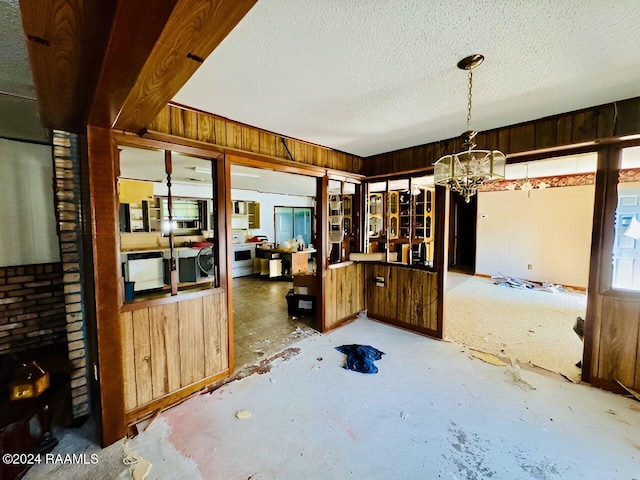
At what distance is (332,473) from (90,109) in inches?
98.5

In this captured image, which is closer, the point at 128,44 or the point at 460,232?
the point at 128,44

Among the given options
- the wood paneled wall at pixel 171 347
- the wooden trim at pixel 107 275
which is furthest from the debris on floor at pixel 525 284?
the wooden trim at pixel 107 275

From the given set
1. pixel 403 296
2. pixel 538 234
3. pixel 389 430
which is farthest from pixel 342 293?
pixel 538 234

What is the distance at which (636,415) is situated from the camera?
1.99m

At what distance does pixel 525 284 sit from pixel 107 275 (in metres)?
7.34

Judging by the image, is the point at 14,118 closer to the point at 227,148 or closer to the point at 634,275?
the point at 227,148

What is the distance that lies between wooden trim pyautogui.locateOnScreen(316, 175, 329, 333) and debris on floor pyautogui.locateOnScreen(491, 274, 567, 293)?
15.4ft

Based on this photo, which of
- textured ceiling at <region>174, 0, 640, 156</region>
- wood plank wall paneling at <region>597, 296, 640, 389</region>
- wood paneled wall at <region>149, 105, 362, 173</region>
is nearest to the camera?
textured ceiling at <region>174, 0, 640, 156</region>

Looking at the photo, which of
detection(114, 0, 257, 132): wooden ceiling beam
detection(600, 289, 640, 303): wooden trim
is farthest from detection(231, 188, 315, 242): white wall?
detection(600, 289, 640, 303): wooden trim

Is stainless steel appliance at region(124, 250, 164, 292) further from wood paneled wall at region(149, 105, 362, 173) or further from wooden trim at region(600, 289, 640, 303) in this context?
wooden trim at region(600, 289, 640, 303)

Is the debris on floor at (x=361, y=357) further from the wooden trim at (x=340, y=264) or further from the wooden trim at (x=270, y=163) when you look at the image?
the wooden trim at (x=270, y=163)

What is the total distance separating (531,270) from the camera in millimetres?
6016

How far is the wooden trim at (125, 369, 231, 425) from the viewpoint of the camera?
1947 millimetres

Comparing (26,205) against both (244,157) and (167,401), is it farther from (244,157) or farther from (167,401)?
(167,401)
